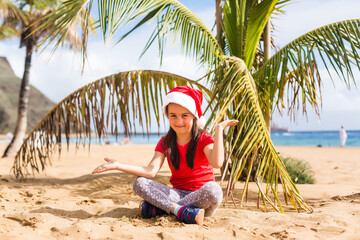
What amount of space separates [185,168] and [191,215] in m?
0.40

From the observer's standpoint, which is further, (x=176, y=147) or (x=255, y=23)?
(x=255, y=23)

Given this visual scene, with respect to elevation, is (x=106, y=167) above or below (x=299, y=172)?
above

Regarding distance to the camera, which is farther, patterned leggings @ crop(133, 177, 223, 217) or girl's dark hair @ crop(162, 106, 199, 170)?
girl's dark hair @ crop(162, 106, 199, 170)

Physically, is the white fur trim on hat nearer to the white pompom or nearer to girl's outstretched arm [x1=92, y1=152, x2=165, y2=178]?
the white pompom

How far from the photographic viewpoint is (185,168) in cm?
261

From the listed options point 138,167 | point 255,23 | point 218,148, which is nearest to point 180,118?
point 218,148

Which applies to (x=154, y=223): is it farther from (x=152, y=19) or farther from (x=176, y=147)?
(x=152, y=19)

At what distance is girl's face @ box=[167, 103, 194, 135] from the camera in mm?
2514

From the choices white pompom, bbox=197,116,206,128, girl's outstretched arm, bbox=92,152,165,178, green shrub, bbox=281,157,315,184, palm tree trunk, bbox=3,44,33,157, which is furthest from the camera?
palm tree trunk, bbox=3,44,33,157

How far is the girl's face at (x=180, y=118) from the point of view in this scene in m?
2.51

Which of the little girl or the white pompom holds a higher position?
the white pompom

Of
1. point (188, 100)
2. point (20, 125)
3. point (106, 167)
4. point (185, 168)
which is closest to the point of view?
point (106, 167)

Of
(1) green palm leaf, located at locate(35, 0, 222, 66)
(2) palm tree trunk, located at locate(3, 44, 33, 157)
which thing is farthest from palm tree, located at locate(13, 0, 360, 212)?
(2) palm tree trunk, located at locate(3, 44, 33, 157)

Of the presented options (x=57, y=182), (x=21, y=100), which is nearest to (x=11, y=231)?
(x=57, y=182)
